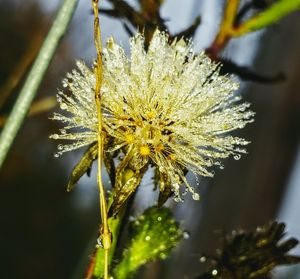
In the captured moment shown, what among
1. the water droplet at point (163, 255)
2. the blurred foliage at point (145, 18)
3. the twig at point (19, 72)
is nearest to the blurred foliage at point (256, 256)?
the water droplet at point (163, 255)

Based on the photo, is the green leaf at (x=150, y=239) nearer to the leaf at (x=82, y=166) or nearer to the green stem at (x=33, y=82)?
the leaf at (x=82, y=166)

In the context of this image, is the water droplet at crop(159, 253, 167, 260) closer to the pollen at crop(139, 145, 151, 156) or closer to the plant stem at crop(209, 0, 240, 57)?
the pollen at crop(139, 145, 151, 156)

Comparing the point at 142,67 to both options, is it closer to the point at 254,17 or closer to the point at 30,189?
the point at 254,17

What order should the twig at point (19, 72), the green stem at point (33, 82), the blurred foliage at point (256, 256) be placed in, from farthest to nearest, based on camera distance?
Answer: the twig at point (19, 72)
the blurred foliage at point (256, 256)
the green stem at point (33, 82)

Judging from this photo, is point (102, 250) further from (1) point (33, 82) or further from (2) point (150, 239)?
(1) point (33, 82)

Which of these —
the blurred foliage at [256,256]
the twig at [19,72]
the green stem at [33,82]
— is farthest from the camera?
the twig at [19,72]

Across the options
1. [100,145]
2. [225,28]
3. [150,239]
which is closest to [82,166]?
[100,145]

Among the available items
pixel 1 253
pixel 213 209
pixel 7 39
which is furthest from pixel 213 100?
pixel 1 253
